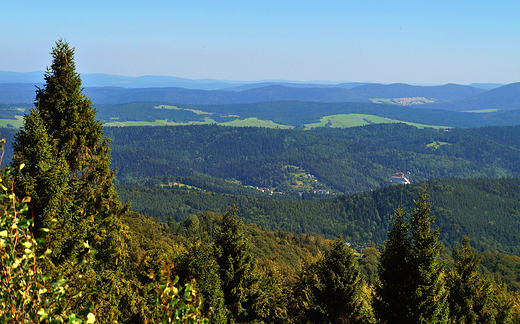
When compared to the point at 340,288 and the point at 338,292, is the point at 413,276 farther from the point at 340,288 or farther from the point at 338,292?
the point at 338,292

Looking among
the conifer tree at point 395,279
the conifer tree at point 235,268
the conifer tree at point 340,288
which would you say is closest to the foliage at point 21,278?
the conifer tree at point 395,279

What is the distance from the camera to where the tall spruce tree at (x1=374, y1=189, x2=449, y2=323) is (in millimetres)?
23172

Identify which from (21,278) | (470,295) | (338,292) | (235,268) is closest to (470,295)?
(470,295)

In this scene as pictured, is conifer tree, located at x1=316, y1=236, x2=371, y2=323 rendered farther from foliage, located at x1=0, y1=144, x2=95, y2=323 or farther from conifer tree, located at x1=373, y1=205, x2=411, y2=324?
foliage, located at x1=0, y1=144, x2=95, y2=323

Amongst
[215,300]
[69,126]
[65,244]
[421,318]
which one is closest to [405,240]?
[421,318]

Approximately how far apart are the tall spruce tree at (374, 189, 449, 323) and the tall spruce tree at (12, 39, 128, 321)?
15818mm

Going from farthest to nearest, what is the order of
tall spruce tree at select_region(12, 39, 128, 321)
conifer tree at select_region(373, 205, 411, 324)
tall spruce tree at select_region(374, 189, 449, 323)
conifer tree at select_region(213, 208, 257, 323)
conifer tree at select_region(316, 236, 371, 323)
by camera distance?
conifer tree at select_region(213, 208, 257, 323) < conifer tree at select_region(316, 236, 371, 323) < conifer tree at select_region(373, 205, 411, 324) < tall spruce tree at select_region(374, 189, 449, 323) < tall spruce tree at select_region(12, 39, 128, 321)

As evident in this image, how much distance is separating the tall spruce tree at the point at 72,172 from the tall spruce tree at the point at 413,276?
1582cm

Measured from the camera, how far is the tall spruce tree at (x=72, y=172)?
20.5 meters

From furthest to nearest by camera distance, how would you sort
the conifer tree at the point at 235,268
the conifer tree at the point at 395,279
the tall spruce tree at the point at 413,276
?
the conifer tree at the point at 235,268
the conifer tree at the point at 395,279
the tall spruce tree at the point at 413,276

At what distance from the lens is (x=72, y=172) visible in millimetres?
23453

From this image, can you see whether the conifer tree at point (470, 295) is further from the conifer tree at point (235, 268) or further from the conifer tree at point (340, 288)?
the conifer tree at point (235, 268)

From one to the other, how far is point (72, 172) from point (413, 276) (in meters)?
20.9

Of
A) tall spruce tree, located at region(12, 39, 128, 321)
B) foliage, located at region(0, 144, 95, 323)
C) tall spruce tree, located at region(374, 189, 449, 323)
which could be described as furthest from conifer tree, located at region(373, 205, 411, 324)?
foliage, located at region(0, 144, 95, 323)
